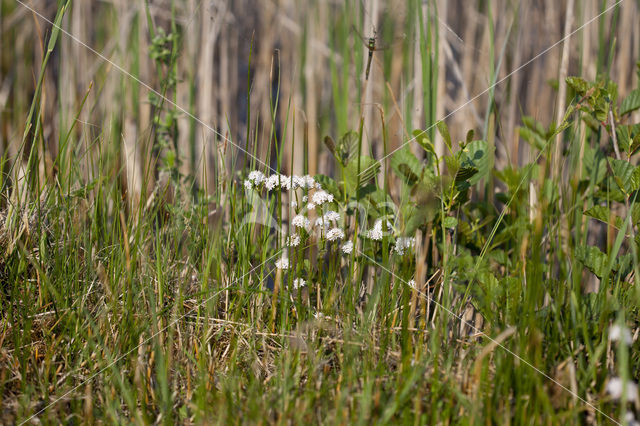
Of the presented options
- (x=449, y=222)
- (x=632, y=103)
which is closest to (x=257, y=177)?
(x=449, y=222)


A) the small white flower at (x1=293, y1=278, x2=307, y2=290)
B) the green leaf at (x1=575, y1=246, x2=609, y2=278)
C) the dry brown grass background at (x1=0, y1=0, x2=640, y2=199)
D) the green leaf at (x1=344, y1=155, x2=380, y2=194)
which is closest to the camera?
the small white flower at (x1=293, y1=278, x2=307, y2=290)

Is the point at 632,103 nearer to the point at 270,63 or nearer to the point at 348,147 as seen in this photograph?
the point at 348,147

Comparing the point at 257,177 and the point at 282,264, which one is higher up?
the point at 257,177

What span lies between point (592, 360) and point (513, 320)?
14 cm

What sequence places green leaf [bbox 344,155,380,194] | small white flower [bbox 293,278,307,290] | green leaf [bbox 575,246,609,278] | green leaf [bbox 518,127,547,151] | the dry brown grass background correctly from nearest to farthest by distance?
small white flower [bbox 293,278,307,290] → green leaf [bbox 575,246,609,278] → green leaf [bbox 344,155,380,194] → green leaf [bbox 518,127,547,151] → the dry brown grass background

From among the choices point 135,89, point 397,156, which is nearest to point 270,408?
point 397,156

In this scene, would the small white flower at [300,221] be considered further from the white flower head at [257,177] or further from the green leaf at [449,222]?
the green leaf at [449,222]

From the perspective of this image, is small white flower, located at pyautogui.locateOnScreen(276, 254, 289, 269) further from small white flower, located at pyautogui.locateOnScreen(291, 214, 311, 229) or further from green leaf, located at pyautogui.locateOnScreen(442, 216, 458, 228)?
green leaf, located at pyautogui.locateOnScreen(442, 216, 458, 228)

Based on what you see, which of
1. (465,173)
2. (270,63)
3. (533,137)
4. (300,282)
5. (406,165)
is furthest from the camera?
(270,63)

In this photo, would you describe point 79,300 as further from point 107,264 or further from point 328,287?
point 328,287

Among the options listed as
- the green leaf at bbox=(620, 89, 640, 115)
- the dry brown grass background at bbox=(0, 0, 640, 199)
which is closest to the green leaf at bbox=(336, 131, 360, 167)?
the dry brown grass background at bbox=(0, 0, 640, 199)

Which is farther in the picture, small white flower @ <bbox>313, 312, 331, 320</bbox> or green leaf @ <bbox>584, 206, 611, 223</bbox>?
green leaf @ <bbox>584, 206, 611, 223</bbox>

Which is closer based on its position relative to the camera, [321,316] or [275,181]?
[321,316]

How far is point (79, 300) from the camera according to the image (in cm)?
109
